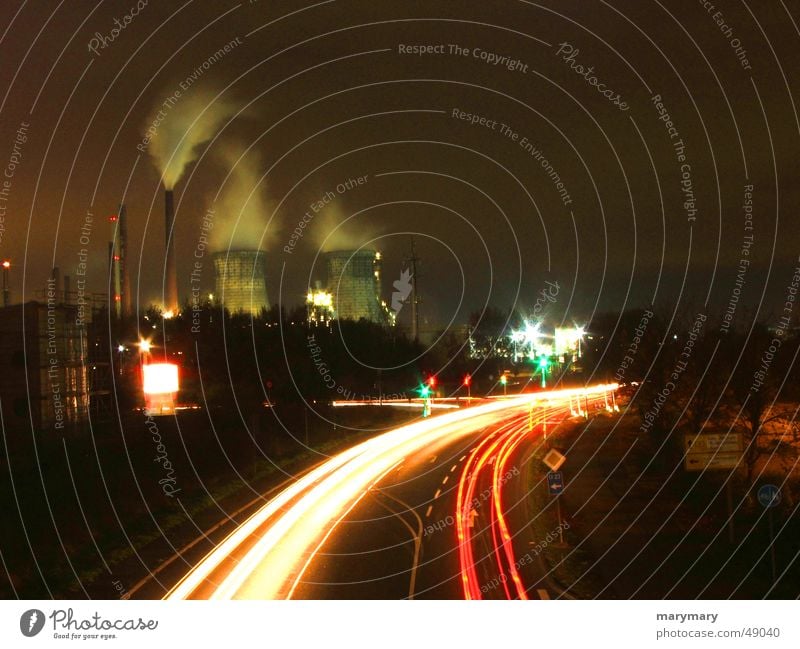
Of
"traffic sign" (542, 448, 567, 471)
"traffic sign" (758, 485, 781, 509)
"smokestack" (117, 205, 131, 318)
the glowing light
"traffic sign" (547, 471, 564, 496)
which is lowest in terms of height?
"traffic sign" (547, 471, 564, 496)

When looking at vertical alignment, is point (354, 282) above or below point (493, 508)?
above

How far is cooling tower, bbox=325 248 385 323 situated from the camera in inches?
2387

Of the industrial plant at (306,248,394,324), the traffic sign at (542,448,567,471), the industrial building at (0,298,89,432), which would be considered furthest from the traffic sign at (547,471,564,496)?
the industrial plant at (306,248,394,324)

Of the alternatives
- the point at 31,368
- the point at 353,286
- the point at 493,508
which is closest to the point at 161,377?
the point at 31,368

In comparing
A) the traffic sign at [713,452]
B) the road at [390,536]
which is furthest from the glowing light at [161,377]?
the traffic sign at [713,452]

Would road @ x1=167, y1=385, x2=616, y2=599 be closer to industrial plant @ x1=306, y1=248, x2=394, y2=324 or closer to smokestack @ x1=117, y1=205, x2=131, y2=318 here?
smokestack @ x1=117, y1=205, x2=131, y2=318

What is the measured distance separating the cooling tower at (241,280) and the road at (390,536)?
29614mm

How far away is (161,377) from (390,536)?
14191mm

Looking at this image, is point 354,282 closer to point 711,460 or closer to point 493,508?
point 493,508

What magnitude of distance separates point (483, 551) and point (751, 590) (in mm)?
3720

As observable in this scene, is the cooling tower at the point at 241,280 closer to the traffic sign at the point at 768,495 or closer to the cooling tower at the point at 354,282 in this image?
the cooling tower at the point at 354,282

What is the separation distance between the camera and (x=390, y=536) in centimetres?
1343

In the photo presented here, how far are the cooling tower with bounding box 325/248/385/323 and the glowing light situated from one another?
1367 inches
